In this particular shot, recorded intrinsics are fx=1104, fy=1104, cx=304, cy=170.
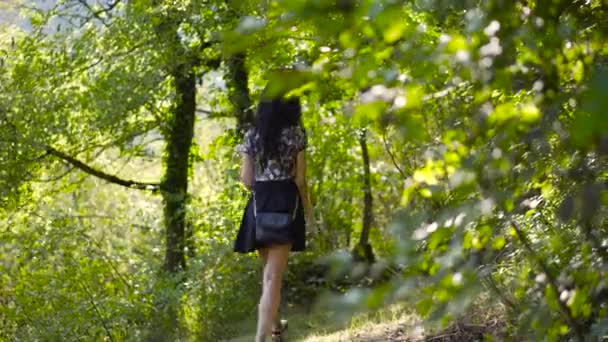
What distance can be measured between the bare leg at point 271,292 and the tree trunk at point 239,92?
507 cm

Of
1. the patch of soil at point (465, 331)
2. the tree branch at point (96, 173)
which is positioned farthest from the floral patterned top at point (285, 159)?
the tree branch at point (96, 173)

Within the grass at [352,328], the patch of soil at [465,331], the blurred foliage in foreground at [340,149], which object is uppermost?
the blurred foliage in foreground at [340,149]

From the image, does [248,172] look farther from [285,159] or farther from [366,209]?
[366,209]

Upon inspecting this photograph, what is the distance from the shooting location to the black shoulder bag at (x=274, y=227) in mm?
6617

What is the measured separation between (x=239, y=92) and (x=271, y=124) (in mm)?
5567

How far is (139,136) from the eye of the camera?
47.5ft

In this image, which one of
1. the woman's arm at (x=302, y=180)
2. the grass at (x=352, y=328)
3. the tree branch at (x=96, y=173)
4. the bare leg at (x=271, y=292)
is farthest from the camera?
the tree branch at (x=96, y=173)

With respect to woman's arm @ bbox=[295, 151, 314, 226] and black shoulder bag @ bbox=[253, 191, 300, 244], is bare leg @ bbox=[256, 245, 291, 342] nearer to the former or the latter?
black shoulder bag @ bbox=[253, 191, 300, 244]

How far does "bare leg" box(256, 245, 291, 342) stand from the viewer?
259 inches

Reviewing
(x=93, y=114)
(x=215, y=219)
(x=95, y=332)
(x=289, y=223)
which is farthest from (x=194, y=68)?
(x=289, y=223)

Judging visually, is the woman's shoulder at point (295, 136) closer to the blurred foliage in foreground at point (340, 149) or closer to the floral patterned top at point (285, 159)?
the floral patterned top at point (285, 159)

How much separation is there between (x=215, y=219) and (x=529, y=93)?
8.55 m

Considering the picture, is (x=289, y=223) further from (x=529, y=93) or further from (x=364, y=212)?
(x=364, y=212)

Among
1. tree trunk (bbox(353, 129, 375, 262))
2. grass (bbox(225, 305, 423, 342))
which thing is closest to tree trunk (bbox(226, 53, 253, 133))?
grass (bbox(225, 305, 423, 342))
